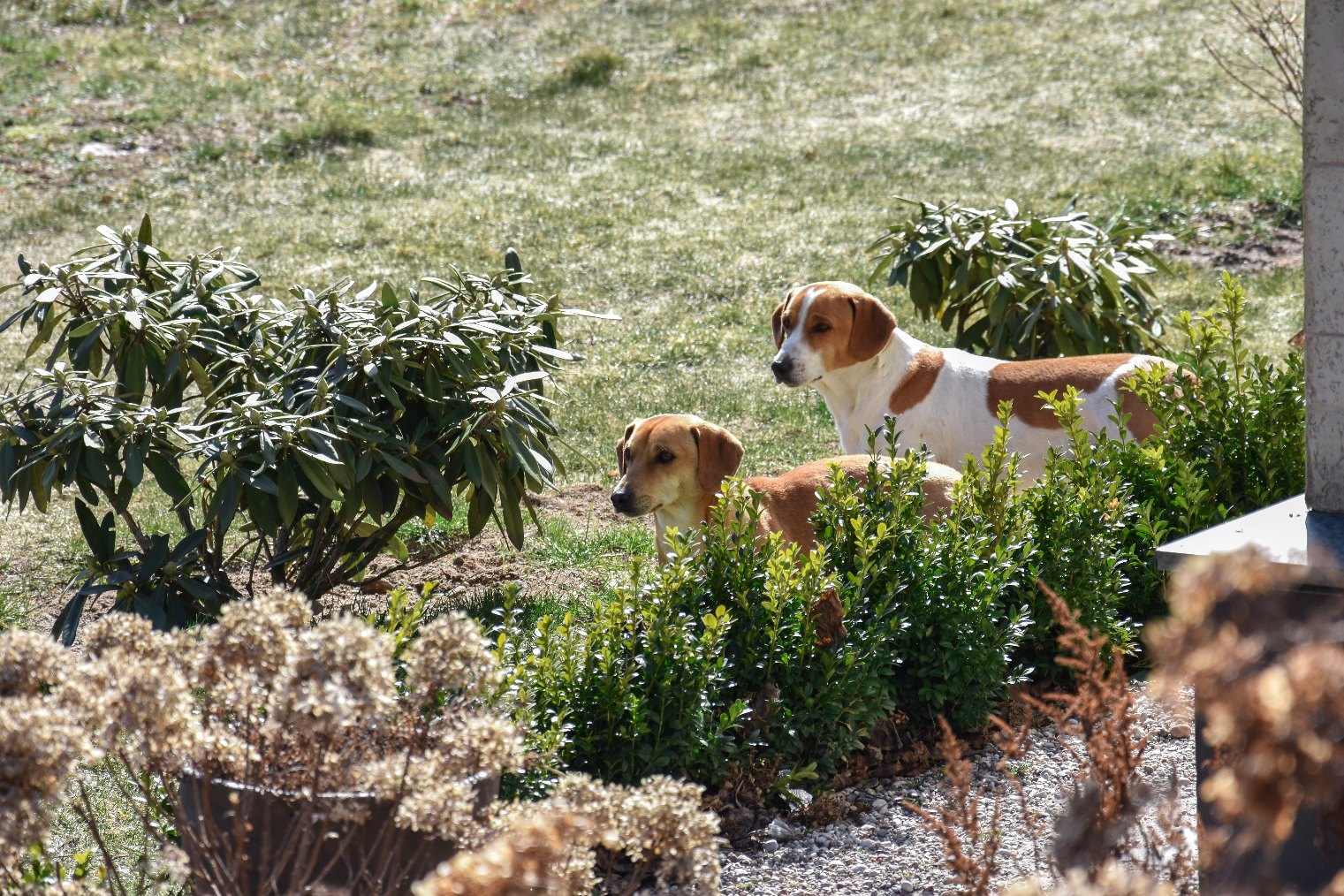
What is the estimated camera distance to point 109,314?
16.9 feet

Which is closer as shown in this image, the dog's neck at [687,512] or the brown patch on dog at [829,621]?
the brown patch on dog at [829,621]

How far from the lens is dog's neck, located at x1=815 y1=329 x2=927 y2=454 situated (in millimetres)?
6402

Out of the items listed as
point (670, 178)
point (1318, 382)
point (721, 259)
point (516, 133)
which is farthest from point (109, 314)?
point (516, 133)

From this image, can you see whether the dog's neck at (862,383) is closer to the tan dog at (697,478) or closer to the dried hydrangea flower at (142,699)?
the tan dog at (697,478)

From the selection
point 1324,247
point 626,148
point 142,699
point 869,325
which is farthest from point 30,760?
point 626,148

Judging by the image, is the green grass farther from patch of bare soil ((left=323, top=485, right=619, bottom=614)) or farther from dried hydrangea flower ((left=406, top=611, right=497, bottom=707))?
dried hydrangea flower ((left=406, top=611, right=497, bottom=707))

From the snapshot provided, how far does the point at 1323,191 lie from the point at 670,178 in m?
11.3

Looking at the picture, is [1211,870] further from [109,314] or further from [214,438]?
[109,314]

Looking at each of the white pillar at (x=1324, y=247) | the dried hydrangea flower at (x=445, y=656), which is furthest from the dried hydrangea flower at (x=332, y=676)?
the white pillar at (x=1324, y=247)

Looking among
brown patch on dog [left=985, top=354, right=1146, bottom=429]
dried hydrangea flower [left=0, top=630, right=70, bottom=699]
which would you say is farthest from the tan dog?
dried hydrangea flower [left=0, top=630, right=70, bottom=699]

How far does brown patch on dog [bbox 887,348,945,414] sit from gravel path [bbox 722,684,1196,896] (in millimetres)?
2196

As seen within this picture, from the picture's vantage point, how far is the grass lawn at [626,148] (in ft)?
34.1

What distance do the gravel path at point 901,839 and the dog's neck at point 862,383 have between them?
2267 mm

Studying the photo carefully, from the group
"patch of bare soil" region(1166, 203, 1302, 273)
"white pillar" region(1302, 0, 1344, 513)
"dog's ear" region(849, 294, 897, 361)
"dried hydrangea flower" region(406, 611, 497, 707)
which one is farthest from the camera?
"patch of bare soil" region(1166, 203, 1302, 273)
